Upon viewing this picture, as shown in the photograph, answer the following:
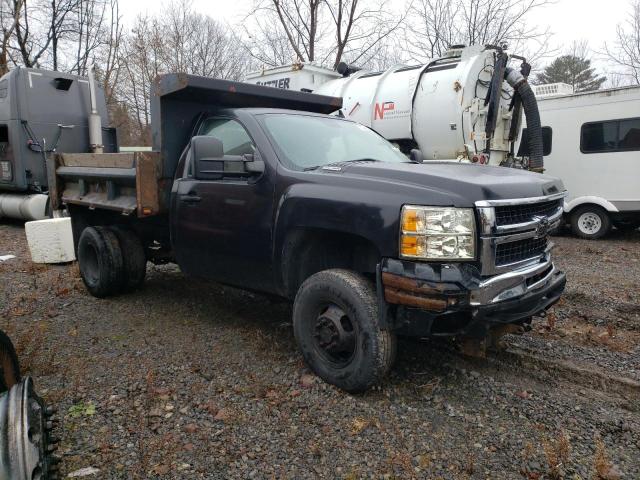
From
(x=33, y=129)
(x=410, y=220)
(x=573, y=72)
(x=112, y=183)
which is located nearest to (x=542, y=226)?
(x=410, y=220)

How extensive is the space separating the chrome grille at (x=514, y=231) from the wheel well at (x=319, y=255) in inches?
31.4

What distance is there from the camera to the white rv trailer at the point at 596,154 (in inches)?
395

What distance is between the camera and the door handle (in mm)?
4512

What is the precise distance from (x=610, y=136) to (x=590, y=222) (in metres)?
1.72

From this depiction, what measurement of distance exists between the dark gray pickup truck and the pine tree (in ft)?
102

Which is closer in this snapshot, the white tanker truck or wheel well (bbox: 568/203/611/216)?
the white tanker truck

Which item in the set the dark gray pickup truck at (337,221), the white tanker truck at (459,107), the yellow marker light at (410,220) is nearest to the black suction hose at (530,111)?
the white tanker truck at (459,107)

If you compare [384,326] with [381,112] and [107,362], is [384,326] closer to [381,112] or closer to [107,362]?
[107,362]

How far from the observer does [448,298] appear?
304cm

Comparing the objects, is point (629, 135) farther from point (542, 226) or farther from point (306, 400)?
point (306, 400)

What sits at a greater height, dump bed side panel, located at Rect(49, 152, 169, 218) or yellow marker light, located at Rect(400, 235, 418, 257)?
dump bed side panel, located at Rect(49, 152, 169, 218)

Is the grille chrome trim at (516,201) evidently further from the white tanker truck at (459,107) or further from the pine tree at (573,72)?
the pine tree at (573,72)

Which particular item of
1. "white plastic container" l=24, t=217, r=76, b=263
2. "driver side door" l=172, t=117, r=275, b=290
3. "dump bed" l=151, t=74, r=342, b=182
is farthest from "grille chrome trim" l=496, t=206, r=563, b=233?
"white plastic container" l=24, t=217, r=76, b=263

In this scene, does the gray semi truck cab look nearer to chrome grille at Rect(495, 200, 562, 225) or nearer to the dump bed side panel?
the dump bed side panel
